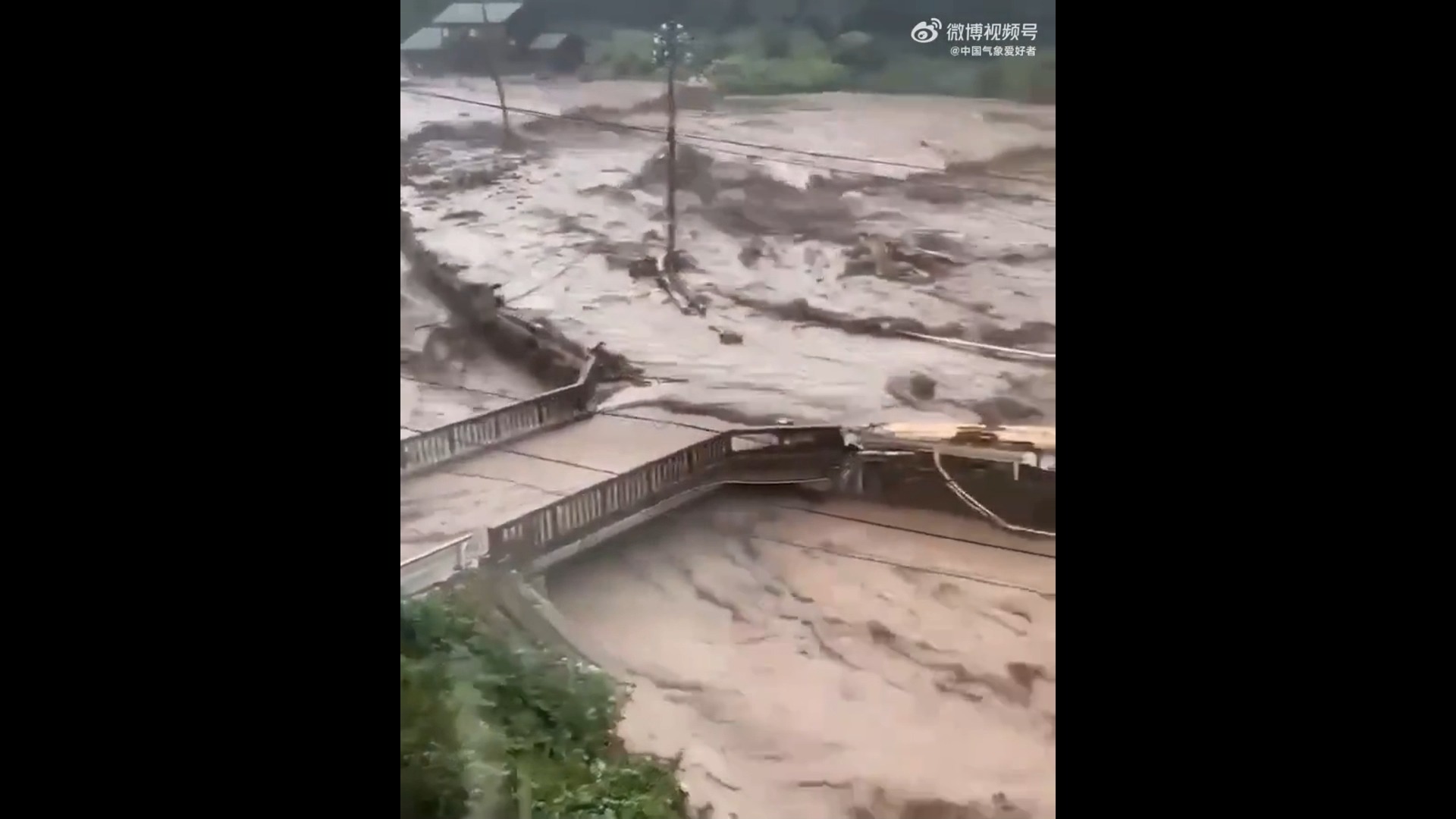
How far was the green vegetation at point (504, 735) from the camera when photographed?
1390mm

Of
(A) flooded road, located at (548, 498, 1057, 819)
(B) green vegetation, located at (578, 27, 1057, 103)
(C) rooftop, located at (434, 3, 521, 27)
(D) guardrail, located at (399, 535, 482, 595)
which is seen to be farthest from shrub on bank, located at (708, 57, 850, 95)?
(D) guardrail, located at (399, 535, 482, 595)

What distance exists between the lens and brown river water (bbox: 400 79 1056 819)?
4.55ft

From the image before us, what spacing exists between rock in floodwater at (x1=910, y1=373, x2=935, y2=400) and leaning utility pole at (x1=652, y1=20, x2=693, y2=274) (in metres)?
0.34

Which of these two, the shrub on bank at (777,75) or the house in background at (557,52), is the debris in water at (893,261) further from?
the house in background at (557,52)

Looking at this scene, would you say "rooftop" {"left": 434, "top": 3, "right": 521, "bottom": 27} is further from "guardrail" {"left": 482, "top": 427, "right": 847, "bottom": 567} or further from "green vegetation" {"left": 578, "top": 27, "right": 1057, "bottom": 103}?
"guardrail" {"left": 482, "top": 427, "right": 847, "bottom": 567}

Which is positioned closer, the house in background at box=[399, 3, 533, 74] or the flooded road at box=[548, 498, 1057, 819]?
the flooded road at box=[548, 498, 1057, 819]

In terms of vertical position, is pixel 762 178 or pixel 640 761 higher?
pixel 762 178
